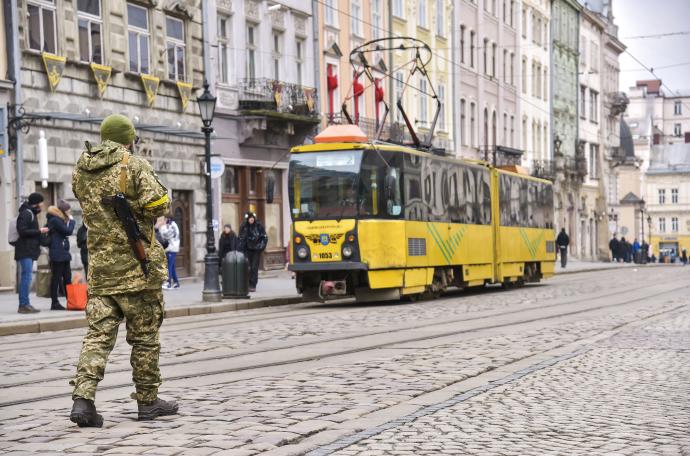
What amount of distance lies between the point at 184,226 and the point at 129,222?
24504 millimetres

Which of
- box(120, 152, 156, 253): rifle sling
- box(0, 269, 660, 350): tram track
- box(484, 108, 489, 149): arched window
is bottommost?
box(0, 269, 660, 350): tram track

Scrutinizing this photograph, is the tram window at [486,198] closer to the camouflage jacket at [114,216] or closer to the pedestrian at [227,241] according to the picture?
the pedestrian at [227,241]

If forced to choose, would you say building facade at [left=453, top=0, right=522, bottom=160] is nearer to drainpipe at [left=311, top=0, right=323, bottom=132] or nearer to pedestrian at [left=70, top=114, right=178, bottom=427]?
drainpipe at [left=311, top=0, right=323, bottom=132]

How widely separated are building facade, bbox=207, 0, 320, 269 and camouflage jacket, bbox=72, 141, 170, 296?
24.7 m

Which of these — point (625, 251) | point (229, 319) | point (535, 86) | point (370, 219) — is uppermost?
point (535, 86)

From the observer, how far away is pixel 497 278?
94.6ft

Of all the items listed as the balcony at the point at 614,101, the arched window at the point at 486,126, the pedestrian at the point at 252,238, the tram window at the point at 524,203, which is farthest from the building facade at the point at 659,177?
the pedestrian at the point at 252,238

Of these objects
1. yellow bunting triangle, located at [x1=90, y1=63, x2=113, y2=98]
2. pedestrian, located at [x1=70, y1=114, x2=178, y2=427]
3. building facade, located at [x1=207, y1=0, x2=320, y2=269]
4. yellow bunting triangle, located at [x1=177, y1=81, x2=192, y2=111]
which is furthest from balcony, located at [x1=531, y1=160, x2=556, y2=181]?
pedestrian, located at [x1=70, y1=114, x2=178, y2=427]

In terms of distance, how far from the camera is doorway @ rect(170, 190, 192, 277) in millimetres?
31297

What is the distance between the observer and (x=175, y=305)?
2098 centimetres

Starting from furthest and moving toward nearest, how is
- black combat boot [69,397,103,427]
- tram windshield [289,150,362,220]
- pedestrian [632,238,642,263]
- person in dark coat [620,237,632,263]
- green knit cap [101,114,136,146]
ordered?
pedestrian [632,238,642,263]
person in dark coat [620,237,632,263]
tram windshield [289,150,362,220]
green knit cap [101,114,136,146]
black combat boot [69,397,103,427]

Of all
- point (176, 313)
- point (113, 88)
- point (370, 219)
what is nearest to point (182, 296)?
point (176, 313)

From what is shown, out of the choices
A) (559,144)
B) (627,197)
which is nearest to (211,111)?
(559,144)

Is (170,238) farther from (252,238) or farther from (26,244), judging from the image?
(26,244)
